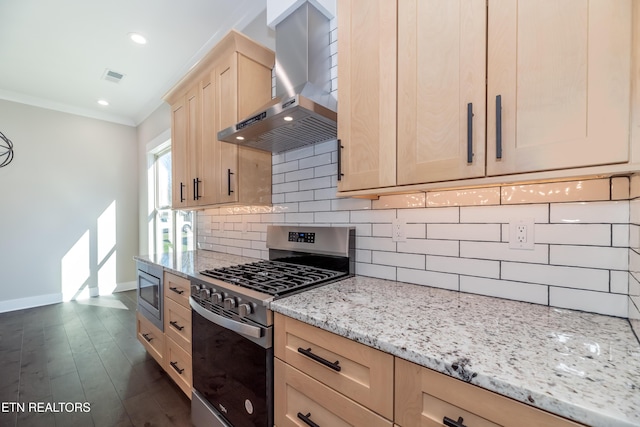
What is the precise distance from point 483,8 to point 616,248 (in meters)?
0.91

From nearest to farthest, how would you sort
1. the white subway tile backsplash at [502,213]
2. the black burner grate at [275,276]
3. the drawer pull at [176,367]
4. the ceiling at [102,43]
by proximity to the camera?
1. the white subway tile backsplash at [502,213]
2. the black burner grate at [275,276]
3. the drawer pull at [176,367]
4. the ceiling at [102,43]

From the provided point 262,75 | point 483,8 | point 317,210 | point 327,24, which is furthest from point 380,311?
point 262,75

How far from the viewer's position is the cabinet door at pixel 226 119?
76.5 inches

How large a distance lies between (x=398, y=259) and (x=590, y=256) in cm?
72

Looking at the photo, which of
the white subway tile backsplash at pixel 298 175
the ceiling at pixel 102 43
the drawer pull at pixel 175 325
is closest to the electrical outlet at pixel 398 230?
the white subway tile backsplash at pixel 298 175

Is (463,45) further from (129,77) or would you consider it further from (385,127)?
(129,77)

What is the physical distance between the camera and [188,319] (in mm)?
1677

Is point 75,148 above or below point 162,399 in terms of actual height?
above

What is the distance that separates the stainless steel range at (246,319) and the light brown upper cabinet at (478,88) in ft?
1.64

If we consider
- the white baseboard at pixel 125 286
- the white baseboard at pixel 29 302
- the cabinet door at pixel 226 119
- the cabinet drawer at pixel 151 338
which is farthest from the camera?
the white baseboard at pixel 125 286

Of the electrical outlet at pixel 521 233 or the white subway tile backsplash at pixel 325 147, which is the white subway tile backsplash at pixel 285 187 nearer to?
the white subway tile backsplash at pixel 325 147

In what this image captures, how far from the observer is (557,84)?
77 cm

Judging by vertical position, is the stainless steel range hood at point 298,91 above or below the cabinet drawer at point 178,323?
above

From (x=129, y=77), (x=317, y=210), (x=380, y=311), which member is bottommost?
(x=380, y=311)
